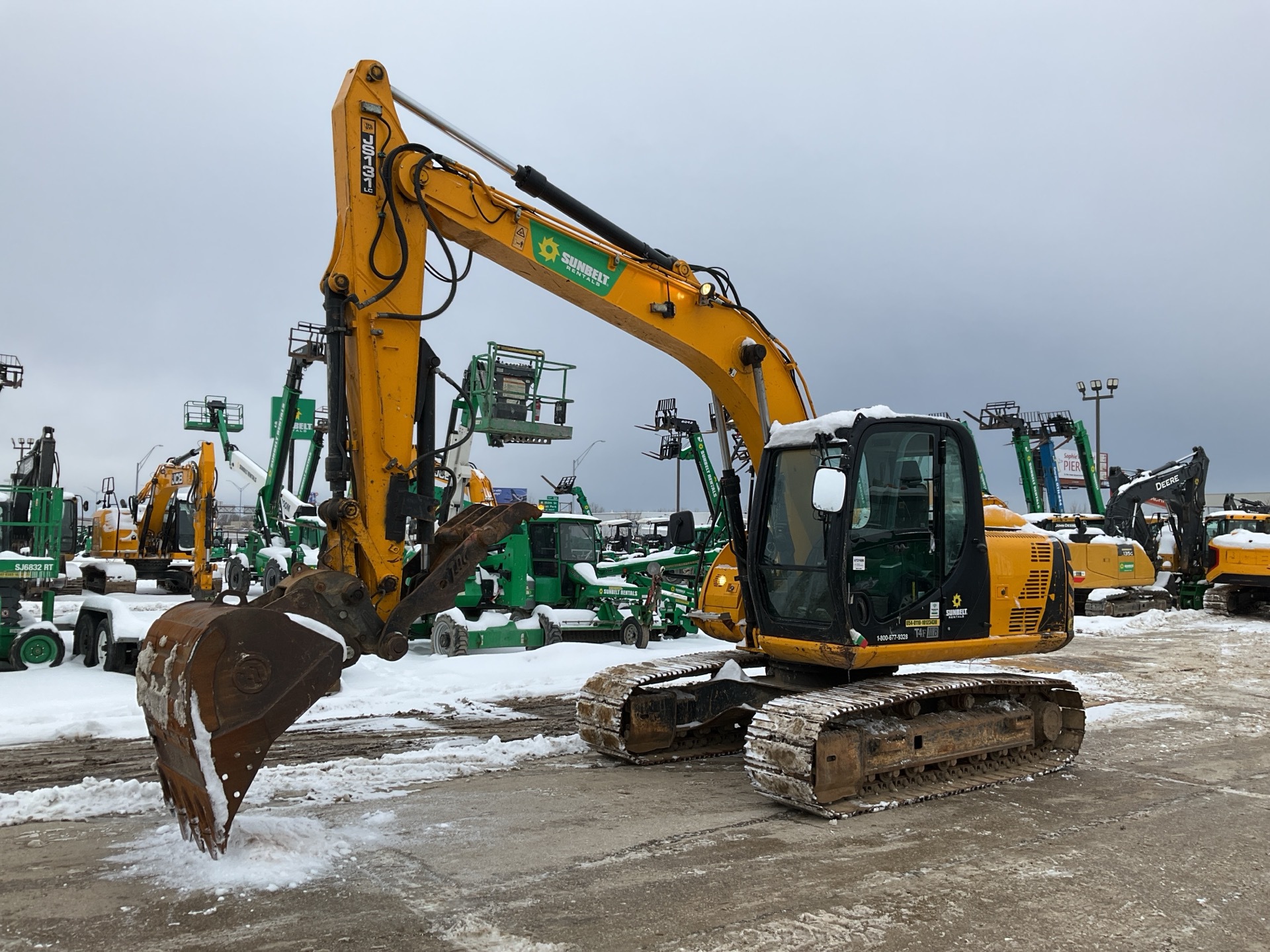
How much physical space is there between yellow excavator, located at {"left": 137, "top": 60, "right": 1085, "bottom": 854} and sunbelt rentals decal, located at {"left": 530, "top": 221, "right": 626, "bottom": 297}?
0.05 feet

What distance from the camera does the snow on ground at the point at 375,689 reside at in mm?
8430

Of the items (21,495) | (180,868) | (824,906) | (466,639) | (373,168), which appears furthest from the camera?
(21,495)

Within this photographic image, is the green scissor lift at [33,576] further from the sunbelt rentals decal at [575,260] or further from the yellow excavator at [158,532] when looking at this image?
the yellow excavator at [158,532]

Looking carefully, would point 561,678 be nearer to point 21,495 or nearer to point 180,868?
point 180,868

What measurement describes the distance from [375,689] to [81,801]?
4280 mm

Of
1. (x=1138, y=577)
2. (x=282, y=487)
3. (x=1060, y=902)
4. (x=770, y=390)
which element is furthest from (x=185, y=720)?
(x=1138, y=577)

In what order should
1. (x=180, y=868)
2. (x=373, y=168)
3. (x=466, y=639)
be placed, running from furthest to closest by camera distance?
1. (x=466, y=639)
2. (x=373, y=168)
3. (x=180, y=868)

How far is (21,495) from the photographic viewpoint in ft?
47.1

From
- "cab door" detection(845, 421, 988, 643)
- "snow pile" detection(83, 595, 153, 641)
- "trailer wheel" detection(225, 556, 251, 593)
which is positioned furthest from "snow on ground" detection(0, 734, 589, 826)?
"trailer wheel" detection(225, 556, 251, 593)

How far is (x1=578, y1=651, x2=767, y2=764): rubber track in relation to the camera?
725cm

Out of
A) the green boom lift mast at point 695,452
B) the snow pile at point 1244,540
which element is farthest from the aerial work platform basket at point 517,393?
the snow pile at point 1244,540

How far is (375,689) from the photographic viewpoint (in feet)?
33.2

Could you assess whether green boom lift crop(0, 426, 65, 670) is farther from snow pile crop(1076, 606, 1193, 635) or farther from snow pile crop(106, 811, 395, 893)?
snow pile crop(1076, 606, 1193, 635)

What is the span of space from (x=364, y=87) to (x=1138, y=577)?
21.0 meters
